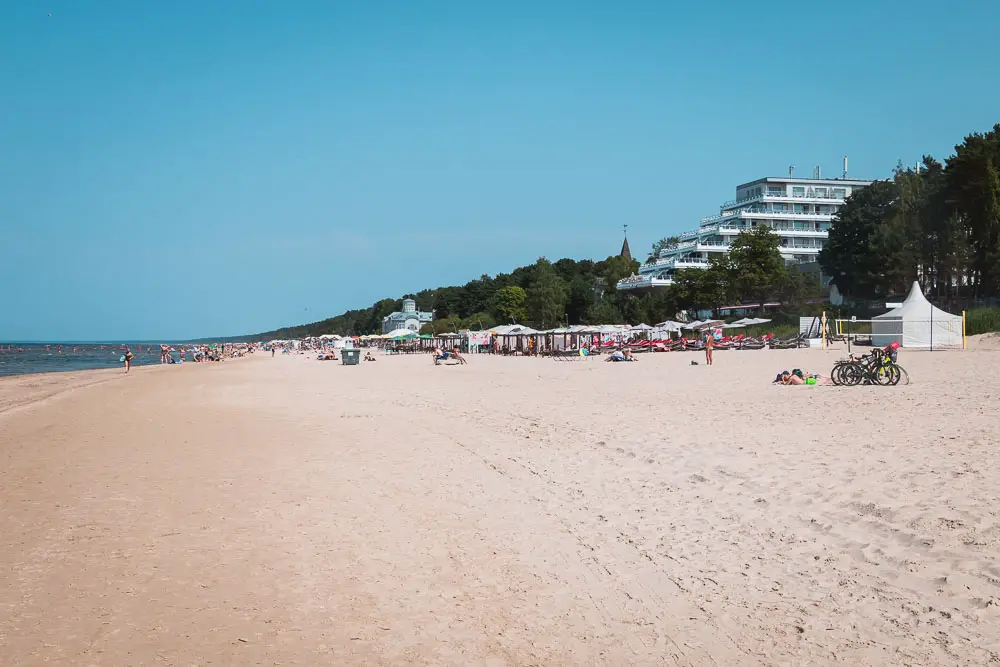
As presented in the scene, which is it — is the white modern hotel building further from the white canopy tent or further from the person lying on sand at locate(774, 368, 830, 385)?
the person lying on sand at locate(774, 368, 830, 385)

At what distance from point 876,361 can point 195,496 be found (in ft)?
48.4

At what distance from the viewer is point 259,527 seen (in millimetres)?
6633

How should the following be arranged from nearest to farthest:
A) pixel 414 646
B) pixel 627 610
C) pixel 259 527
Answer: pixel 414 646
pixel 627 610
pixel 259 527

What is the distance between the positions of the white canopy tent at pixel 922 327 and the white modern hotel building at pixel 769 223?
39.4 m

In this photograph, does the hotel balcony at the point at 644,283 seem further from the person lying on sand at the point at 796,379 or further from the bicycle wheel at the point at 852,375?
the bicycle wheel at the point at 852,375

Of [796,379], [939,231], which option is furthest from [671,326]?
[796,379]

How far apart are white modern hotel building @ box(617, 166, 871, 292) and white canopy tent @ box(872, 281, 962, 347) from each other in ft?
129

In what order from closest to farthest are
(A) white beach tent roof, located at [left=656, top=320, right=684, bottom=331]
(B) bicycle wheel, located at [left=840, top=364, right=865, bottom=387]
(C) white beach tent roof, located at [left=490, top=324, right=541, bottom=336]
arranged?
(B) bicycle wheel, located at [left=840, top=364, right=865, bottom=387]
(A) white beach tent roof, located at [left=656, top=320, right=684, bottom=331]
(C) white beach tent roof, located at [left=490, top=324, right=541, bottom=336]

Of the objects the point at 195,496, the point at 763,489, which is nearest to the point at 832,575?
the point at 763,489

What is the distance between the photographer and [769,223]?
78938 mm

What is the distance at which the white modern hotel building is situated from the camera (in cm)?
7588

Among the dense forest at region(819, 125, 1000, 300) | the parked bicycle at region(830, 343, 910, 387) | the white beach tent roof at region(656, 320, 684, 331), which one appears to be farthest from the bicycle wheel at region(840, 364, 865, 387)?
the white beach tent roof at region(656, 320, 684, 331)

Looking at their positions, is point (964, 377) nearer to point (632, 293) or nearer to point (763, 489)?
point (763, 489)

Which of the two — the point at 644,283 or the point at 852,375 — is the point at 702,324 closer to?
the point at 644,283
